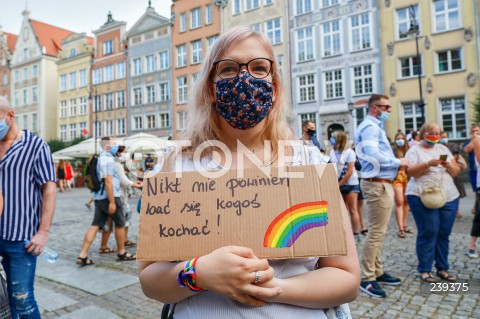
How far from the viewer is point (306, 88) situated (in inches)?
995

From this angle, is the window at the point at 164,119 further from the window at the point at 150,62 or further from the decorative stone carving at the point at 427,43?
the decorative stone carving at the point at 427,43

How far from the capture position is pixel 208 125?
1.57 metres

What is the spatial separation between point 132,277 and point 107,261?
107 centimetres

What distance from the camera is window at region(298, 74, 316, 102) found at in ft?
81.8

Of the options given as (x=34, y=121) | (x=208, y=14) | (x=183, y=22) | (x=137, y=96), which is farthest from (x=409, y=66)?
(x=34, y=121)

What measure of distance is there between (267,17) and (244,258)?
28010mm

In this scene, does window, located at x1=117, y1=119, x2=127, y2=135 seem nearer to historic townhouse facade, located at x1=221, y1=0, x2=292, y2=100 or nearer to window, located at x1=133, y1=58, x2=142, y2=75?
window, located at x1=133, y1=58, x2=142, y2=75

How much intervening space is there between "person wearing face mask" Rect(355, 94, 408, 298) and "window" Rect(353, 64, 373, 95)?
1982 cm

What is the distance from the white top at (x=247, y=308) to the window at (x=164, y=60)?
3297 cm

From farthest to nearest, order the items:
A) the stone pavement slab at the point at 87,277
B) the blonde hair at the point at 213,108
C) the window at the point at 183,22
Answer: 1. the window at the point at 183,22
2. the stone pavement slab at the point at 87,277
3. the blonde hair at the point at 213,108

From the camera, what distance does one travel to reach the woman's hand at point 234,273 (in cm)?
105

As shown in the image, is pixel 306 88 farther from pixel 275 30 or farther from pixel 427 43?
pixel 427 43

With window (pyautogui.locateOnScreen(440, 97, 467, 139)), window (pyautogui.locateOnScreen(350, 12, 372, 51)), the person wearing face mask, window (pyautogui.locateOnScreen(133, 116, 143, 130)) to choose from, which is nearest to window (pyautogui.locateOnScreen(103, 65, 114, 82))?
window (pyautogui.locateOnScreen(133, 116, 143, 130))

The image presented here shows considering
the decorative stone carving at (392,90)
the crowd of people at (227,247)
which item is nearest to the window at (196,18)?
the decorative stone carving at (392,90)
